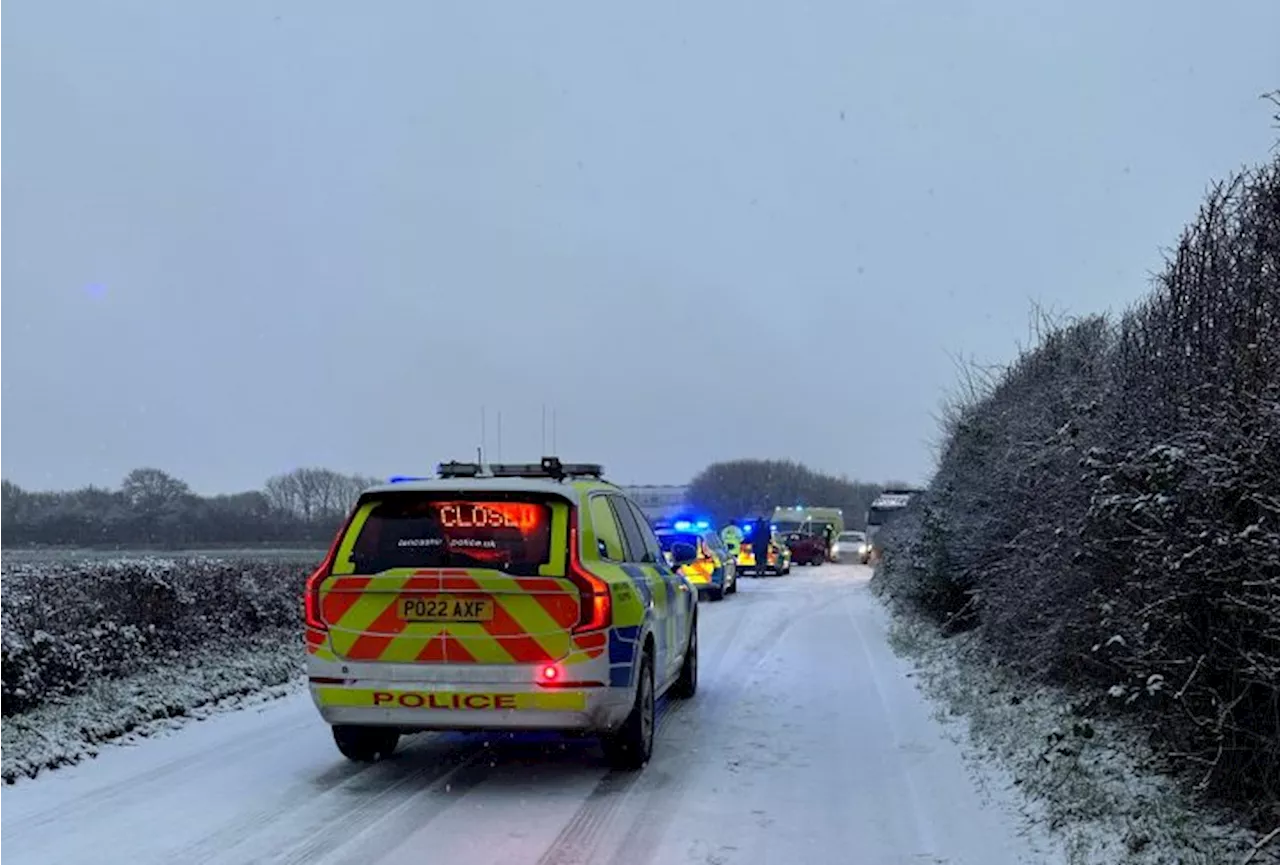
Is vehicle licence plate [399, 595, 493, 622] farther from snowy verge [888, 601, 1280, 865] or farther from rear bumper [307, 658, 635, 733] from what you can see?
snowy verge [888, 601, 1280, 865]

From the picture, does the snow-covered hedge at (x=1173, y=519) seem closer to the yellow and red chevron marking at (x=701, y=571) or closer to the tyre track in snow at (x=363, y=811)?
the tyre track in snow at (x=363, y=811)

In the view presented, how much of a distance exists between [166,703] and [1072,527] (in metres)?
7.15

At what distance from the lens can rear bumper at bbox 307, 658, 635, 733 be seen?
20.9 feet

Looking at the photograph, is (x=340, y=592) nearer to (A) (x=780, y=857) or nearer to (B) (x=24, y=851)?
(B) (x=24, y=851)

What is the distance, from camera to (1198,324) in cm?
693

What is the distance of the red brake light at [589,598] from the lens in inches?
253

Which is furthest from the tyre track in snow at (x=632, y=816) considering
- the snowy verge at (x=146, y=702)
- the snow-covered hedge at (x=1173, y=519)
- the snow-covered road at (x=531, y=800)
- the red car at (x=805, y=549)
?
the red car at (x=805, y=549)

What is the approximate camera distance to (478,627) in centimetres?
643

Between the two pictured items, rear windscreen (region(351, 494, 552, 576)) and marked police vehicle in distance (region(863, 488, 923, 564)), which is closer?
rear windscreen (region(351, 494, 552, 576))

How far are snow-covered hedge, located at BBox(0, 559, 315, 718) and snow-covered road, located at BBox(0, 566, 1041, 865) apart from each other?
4.46 ft

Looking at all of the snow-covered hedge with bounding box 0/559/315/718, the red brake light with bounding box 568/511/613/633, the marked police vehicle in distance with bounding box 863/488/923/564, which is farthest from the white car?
the red brake light with bounding box 568/511/613/633

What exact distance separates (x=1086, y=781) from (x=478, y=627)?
3.54 m

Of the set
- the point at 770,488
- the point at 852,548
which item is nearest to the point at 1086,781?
the point at 852,548

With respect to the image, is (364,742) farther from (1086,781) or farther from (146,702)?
(1086,781)
